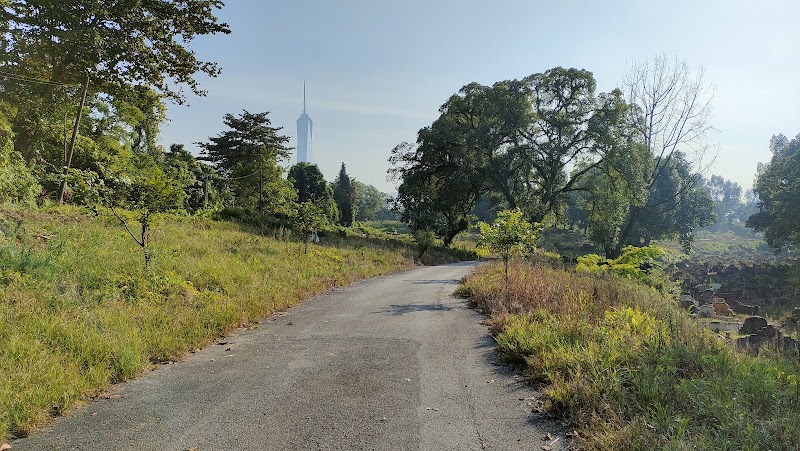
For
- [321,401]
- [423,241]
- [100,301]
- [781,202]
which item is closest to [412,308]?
[321,401]

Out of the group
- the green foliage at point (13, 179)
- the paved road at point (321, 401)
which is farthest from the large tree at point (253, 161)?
the paved road at point (321, 401)

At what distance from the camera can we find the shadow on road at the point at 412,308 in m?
9.07

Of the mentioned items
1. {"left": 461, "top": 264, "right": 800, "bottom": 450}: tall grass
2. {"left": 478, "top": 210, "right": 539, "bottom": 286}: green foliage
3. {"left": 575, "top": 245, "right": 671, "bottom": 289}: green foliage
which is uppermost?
{"left": 478, "top": 210, "right": 539, "bottom": 286}: green foliage

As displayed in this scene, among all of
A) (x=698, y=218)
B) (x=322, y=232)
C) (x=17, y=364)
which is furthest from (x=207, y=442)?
(x=698, y=218)

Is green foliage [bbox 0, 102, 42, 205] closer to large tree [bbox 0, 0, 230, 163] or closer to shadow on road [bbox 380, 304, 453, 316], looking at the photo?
large tree [bbox 0, 0, 230, 163]

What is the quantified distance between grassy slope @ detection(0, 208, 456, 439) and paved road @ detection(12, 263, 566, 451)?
0.33m

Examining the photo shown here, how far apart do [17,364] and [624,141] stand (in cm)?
3255

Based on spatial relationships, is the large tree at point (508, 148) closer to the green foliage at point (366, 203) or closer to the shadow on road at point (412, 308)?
the shadow on road at point (412, 308)

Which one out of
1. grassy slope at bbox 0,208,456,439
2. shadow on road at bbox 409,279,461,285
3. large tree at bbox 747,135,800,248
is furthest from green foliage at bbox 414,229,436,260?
large tree at bbox 747,135,800,248

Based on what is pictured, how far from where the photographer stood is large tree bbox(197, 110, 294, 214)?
3400 centimetres

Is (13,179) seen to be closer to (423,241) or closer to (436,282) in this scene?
(436,282)

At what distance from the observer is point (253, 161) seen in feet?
114

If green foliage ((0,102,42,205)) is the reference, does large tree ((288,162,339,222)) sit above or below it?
above

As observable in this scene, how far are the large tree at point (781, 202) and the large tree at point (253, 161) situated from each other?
4326 cm
